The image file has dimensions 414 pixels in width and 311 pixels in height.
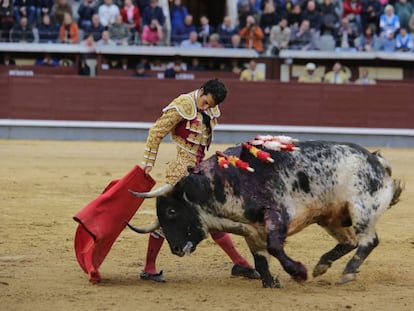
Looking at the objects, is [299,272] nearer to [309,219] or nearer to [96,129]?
[309,219]

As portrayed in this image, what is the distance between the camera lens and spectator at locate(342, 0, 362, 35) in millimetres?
17955

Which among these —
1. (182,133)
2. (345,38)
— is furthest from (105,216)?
(345,38)

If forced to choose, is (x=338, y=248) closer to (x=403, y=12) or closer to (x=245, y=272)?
(x=245, y=272)

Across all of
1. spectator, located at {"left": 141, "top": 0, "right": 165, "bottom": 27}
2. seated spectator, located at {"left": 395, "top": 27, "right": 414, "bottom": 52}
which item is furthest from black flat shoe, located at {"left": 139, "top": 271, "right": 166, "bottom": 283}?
seated spectator, located at {"left": 395, "top": 27, "right": 414, "bottom": 52}

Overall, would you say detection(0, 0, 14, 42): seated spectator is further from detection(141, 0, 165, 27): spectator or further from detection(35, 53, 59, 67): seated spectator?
detection(141, 0, 165, 27): spectator

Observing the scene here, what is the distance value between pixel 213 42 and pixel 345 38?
7.63 feet

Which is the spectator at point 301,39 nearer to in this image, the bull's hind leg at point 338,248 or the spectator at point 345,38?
the spectator at point 345,38

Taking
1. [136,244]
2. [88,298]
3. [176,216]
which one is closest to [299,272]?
[176,216]

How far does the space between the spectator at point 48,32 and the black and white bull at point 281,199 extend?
38.4 ft

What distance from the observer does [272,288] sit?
19.1 ft

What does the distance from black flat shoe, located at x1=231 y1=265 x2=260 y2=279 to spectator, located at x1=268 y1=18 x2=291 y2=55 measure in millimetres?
11570

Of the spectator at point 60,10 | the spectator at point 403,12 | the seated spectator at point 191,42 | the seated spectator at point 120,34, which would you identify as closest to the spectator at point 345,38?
the spectator at point 403,12

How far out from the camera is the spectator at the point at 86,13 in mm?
17141

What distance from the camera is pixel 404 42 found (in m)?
18.1
